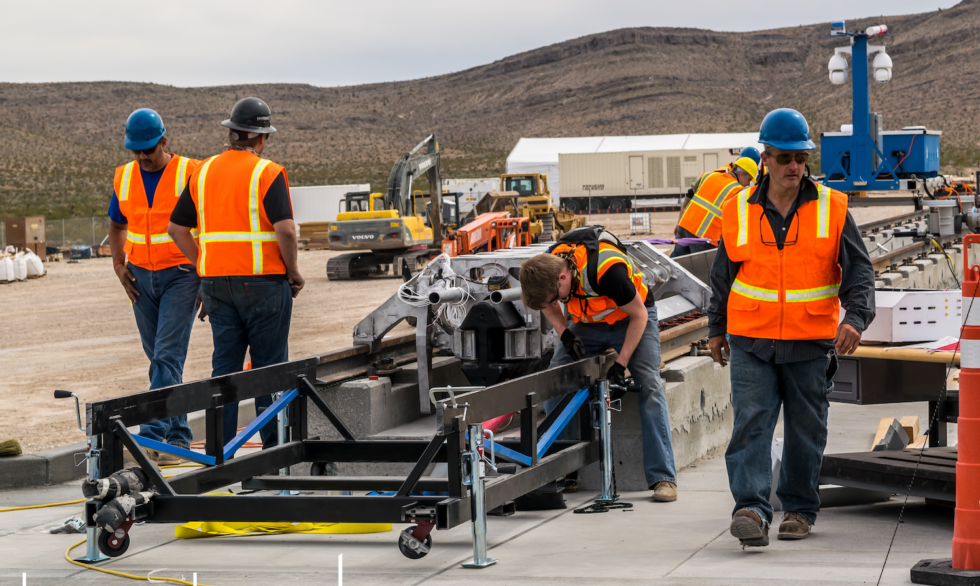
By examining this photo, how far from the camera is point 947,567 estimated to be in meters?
4.23

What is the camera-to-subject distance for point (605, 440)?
6.38 meters

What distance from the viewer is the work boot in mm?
4980

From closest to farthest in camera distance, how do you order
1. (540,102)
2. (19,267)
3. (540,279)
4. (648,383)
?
(540,279) < (648,383) < (19,267) < (540,102)

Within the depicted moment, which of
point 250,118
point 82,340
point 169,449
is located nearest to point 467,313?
point 250,118

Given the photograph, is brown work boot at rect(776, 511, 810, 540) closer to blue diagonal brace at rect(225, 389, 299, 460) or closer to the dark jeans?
blue diagonal brace at rect(225, 389, 299, 460)

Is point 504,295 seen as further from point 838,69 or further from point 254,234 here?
point 838,69

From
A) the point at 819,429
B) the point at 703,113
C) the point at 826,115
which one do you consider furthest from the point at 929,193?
the point at 703,113

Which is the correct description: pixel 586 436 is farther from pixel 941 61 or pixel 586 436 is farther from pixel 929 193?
pixel 941 61

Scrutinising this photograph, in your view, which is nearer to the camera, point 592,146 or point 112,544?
point 112,544

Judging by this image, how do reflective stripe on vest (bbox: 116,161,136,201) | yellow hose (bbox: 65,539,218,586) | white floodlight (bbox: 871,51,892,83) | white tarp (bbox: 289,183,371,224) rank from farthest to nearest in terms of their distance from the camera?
white tarp (bbox: 289,183,371,224) < white floodlight (bbox: 871,51,892,83) < reflective stripe on vest (bbox: 116,161,136,201) < yellow hose (bbox: 65,539,218,586)

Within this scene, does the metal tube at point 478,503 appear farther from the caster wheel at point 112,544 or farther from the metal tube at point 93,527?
the metal tube at point 93,527

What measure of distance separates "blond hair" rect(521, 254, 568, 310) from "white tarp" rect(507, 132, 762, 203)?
163 feet

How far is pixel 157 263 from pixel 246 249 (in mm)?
949

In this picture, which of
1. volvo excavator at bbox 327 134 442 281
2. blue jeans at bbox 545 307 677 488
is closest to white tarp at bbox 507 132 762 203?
volvo excavator at bbox 327 134 442 281
